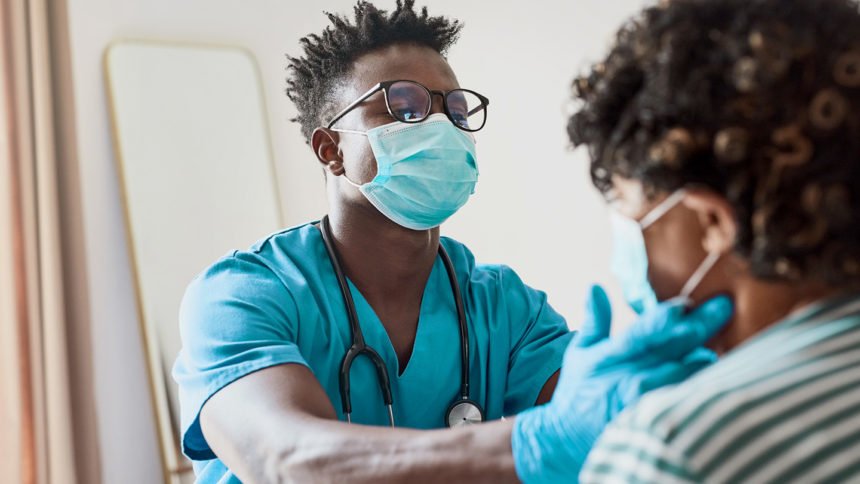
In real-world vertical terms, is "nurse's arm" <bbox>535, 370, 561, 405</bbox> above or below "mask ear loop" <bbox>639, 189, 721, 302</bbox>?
below

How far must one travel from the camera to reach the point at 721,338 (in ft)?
2.62

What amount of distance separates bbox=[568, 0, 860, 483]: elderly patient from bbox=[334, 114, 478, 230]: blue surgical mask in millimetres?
711

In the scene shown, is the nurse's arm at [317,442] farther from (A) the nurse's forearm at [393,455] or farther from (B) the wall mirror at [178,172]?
(B) the wall mirror at [178,172]

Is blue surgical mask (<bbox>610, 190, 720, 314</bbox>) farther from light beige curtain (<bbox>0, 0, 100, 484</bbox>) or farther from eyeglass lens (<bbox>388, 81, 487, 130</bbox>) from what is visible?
light beige curtain (<bbox>0, 0, 100, 484</bbox>)

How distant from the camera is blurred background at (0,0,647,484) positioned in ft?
7.57

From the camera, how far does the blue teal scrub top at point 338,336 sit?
119 centimetres

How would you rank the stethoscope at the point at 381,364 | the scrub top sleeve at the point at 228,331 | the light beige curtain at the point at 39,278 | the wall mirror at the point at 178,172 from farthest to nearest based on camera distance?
1. the wall mirror at the point at 178,172
2. the light beige curtain at the point at 39,278
3. the stethoscope at the point at 381,364
4. the scrub top sleeve at the point at 228,331

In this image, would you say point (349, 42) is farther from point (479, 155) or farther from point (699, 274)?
point (479, 155)

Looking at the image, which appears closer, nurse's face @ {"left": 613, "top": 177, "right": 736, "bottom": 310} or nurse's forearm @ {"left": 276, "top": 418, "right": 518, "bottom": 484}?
nurse's face @ {"left": 613, "top": 177, "right": 736, "bottom": 310}

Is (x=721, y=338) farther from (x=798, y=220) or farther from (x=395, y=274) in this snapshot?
(x=395, y=274)

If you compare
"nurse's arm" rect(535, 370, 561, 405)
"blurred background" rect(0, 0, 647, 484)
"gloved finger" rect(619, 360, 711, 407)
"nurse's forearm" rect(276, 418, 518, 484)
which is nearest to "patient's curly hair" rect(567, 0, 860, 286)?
"gloved finger" rect(619, 360, 711, 407)

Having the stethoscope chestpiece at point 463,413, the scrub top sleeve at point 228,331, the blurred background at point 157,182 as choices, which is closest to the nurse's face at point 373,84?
the scrub top sleeve at point 228,331

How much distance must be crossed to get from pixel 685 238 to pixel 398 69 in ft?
2.72

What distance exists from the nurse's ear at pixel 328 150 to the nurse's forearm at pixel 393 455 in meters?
0.64
